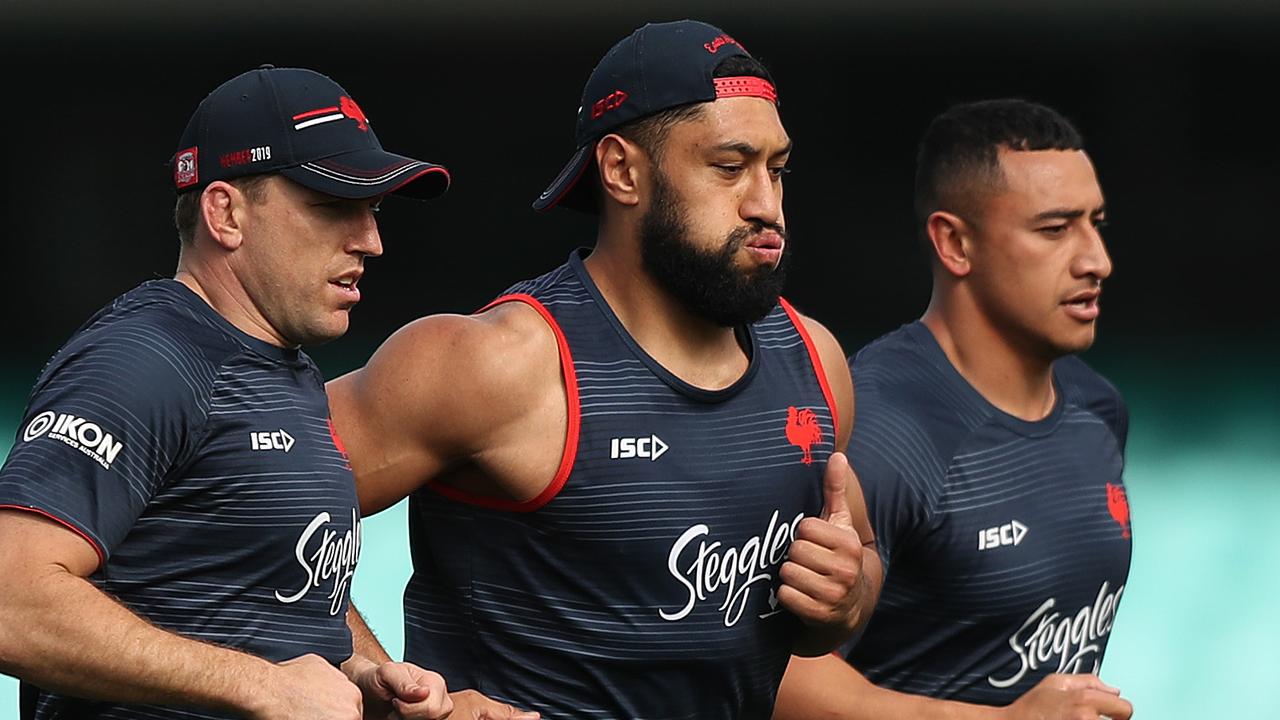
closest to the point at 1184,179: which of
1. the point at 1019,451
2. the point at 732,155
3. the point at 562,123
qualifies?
the point at 562,123

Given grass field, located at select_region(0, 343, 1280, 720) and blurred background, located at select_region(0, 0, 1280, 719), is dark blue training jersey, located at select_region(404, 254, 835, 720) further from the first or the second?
blurred background, located at select_region(0, 0, 1280, 719)

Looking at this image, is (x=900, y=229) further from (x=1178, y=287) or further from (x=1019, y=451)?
(x=1019, y=451)

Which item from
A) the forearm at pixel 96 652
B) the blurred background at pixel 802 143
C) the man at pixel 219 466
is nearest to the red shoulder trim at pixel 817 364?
the man at pixel 219 466

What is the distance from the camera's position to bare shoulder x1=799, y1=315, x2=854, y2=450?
11.8 feet

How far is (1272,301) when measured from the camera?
10.3 metres

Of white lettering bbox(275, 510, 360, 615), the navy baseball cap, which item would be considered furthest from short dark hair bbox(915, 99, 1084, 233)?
white lettering bbox(275, 510, 360, 615)

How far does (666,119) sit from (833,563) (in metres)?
0.84

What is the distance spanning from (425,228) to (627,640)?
258 inches

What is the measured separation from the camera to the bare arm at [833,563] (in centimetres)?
327

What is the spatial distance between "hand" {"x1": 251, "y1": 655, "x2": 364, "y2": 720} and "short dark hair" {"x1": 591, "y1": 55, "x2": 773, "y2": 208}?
122 centimetres

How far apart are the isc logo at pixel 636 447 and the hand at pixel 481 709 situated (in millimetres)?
465

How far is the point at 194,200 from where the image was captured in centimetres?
298

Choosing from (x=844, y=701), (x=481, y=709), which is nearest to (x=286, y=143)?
(x=481, y=709)

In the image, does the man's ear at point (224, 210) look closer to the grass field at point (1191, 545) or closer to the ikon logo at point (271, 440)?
the ikon logo at point (271, 440)
